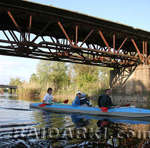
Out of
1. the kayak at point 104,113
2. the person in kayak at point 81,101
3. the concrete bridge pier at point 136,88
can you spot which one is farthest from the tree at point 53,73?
the person in kayak at point 81,101

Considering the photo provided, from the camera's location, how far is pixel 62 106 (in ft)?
47.5

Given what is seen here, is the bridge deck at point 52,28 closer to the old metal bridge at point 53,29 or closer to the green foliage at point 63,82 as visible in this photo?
the old metal bridge at point 53,29

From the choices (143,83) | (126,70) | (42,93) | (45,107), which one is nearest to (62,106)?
(45,107)

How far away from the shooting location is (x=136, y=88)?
2255 centimetres

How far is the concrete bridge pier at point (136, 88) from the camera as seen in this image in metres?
21.8

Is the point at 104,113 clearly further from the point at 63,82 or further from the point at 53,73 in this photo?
the point at 53,73

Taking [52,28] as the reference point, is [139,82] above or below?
below

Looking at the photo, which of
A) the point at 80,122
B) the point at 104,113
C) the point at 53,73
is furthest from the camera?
the point at 53,73

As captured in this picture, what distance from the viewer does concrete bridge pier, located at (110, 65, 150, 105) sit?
2175 centimetres

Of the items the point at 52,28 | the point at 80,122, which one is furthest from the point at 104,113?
the point at 52,28

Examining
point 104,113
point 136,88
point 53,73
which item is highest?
point 53,73

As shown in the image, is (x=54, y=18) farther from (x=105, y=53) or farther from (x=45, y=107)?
(x=45, y=107)

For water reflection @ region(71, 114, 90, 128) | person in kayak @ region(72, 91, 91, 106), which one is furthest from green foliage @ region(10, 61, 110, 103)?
water reflection @ region(71, 114, 90, 128)

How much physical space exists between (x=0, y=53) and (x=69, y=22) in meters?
6.49
